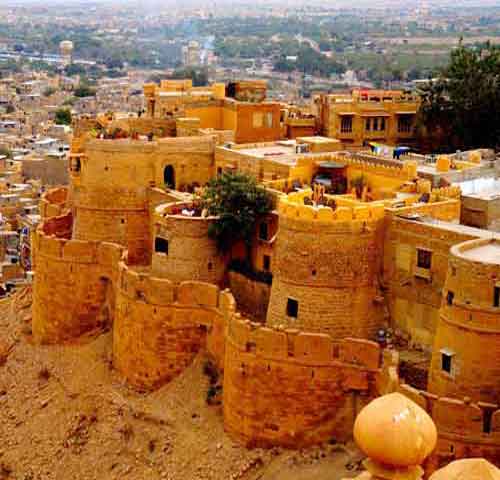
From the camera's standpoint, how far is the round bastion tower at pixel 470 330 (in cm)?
1777

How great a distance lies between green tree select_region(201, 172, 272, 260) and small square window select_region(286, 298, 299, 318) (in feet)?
9.74

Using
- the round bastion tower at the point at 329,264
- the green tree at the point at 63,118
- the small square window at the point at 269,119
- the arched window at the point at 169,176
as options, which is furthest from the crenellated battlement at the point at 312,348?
the green tree at the point at 63,118

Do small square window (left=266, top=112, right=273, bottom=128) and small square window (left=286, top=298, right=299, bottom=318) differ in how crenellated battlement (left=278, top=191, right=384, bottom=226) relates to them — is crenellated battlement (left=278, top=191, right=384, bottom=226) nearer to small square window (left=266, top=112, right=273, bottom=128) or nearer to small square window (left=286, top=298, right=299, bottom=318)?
small square window (left=286, top=298, right=299, bottom=318)

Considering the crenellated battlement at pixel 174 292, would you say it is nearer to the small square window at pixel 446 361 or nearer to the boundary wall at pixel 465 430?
the small square window at pixel 446 361

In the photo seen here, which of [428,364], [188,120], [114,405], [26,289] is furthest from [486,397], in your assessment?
[26,289]

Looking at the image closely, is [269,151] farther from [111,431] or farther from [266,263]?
[111,431]

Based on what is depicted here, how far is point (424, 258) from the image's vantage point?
20.8 m

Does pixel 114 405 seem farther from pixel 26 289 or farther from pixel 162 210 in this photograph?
pixel 26 289

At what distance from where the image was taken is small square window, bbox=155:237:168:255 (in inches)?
950

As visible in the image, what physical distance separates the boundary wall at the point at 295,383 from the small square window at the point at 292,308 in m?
0.88

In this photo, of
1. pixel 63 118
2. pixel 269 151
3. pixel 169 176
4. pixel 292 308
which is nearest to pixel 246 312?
pixel 292 308

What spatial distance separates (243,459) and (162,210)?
19.9 ft

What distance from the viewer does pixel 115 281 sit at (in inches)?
1008

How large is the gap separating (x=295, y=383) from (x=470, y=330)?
3796 millimetres
